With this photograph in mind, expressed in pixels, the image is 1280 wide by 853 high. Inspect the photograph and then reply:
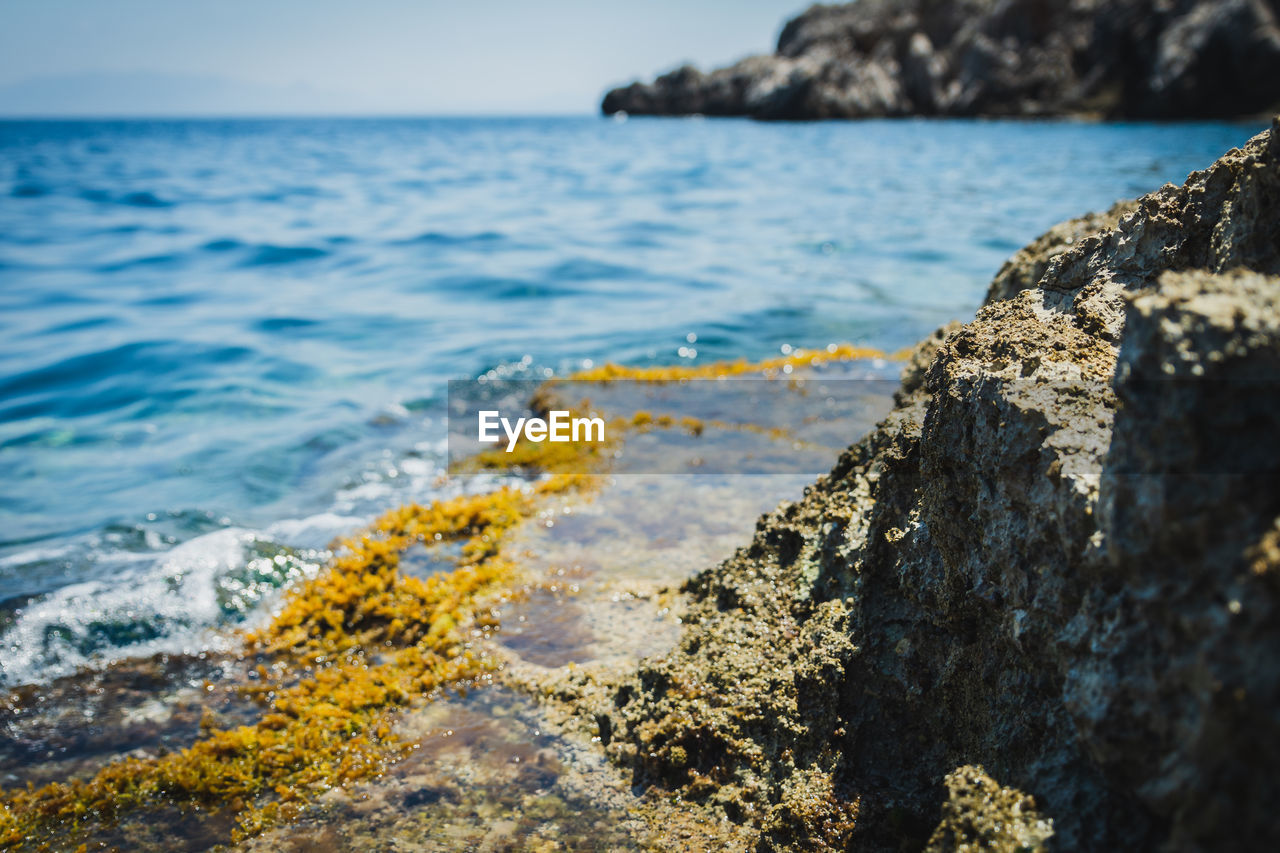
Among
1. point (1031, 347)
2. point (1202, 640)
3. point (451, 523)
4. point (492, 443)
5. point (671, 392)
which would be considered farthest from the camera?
point (671, 392)

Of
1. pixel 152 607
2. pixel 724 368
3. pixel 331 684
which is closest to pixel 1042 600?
pixel 331 684

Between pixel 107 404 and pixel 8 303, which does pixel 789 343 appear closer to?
pixel 107 404

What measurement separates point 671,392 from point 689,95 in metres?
94.1

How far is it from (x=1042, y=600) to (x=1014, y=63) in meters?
69.0

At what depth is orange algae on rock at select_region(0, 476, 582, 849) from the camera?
329 cm

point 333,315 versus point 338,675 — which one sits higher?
point 333,315

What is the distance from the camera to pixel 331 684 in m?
3.95

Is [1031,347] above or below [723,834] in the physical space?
above

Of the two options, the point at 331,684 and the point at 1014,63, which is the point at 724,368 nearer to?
the point at 331,684

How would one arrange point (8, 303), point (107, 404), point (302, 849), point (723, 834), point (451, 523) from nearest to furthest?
1. point (723, 834)
2. point (302, 849)
3. point (451, 523)
4. point (107, 404)
5. point (8, 303)

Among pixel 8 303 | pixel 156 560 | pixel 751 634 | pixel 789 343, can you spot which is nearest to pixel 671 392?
pixel 789 343

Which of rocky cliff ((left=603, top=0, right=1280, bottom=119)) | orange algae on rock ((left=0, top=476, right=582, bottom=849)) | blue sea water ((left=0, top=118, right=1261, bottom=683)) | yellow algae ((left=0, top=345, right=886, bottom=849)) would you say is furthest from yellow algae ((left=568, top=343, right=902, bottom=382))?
rocky cliff ((left=603, top=0, right=1280, bottom=119))

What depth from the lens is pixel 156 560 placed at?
222 inches

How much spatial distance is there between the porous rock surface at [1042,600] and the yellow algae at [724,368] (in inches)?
203
